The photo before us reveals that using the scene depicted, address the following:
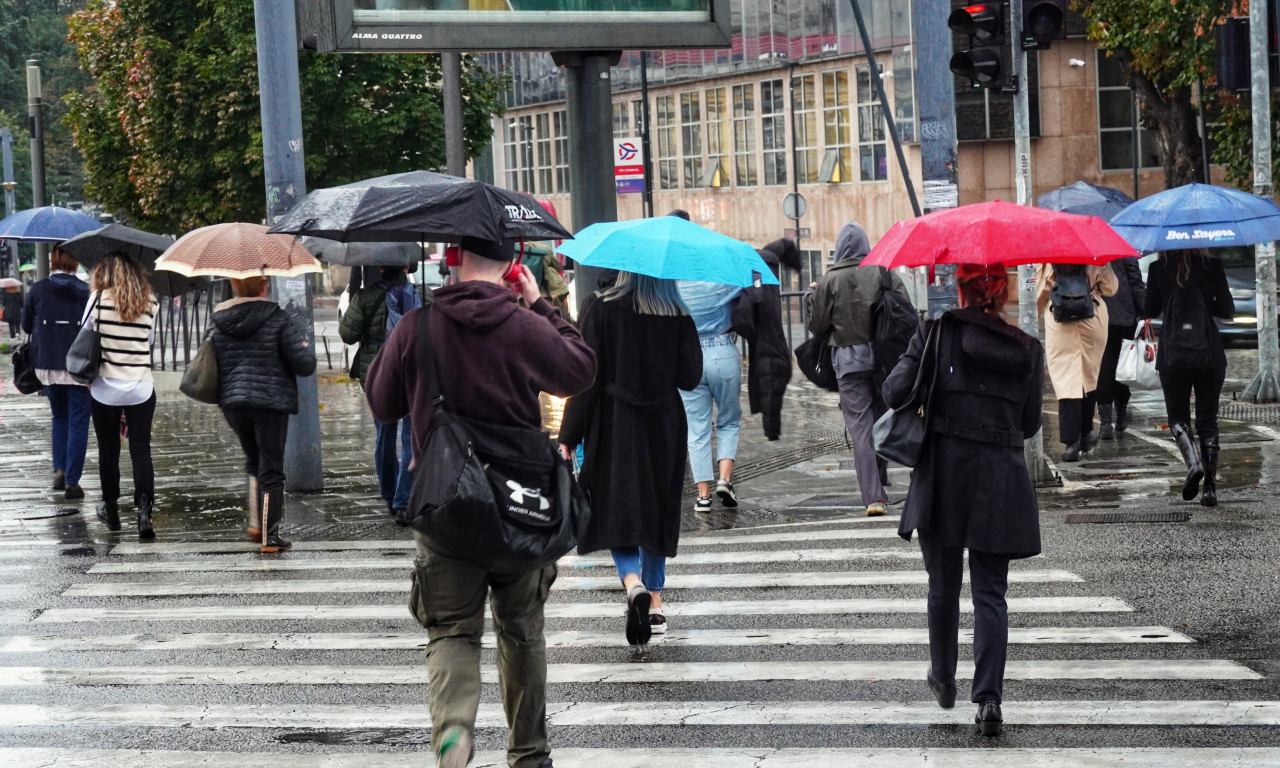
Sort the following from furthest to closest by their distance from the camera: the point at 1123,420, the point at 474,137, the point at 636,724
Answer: the point at 474,137 → the point at 1123,420 → the point at 636,724

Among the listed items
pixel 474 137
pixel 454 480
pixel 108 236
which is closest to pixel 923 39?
pixel 108 236

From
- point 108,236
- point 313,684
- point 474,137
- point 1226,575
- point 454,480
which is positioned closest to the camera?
point 454,480

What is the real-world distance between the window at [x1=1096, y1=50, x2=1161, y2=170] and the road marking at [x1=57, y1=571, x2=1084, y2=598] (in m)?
35.3

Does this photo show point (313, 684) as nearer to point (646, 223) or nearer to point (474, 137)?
point (646, 223)

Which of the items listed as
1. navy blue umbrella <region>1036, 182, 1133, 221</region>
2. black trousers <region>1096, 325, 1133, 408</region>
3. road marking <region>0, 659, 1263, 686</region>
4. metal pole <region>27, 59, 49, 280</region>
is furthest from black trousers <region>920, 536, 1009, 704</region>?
metal pole <region>27, 59, 49, 280</region>

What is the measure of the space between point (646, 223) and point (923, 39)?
4.60 metres

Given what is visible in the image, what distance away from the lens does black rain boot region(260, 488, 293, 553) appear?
33.6 feet

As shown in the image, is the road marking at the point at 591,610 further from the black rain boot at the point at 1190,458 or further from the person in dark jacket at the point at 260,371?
the black rain boot at the point at 1190,458

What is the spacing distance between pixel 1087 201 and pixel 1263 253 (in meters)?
3.93

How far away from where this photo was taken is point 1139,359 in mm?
13477

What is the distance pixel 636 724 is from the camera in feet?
20.9

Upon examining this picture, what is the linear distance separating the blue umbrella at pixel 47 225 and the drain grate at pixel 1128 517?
7477 mm

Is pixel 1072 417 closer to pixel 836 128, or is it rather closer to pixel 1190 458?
pixel 1190 458

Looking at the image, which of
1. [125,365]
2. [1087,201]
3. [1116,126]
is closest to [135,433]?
[125,365]
